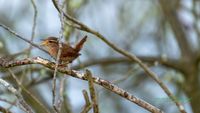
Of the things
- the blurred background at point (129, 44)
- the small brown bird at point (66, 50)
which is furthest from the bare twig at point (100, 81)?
the blurred background at point (129, 44)

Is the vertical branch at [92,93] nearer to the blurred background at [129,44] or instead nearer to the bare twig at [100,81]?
the bare twig at [100,81]

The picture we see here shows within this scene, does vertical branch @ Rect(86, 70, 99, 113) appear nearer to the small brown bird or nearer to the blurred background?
the small brown bird

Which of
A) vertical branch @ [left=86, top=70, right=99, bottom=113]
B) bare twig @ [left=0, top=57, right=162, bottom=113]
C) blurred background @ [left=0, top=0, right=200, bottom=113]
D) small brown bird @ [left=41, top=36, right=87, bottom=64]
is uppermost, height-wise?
blurred background @ [left=0, top=0, right=200, bottom=113]

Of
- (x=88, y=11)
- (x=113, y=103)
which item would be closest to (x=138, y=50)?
(x=113, y=103)

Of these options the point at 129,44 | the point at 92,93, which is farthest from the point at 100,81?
the point at 129,44

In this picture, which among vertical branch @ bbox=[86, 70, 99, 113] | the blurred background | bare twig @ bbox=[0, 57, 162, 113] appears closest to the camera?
vertical branch @ bbox=[86, 70, 99, 113]

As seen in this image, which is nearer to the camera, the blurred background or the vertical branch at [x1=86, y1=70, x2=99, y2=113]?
the vertical branch at [x1=86, y1=70, x2=99, y2=113]

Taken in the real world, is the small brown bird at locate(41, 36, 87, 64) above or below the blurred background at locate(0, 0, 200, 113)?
below

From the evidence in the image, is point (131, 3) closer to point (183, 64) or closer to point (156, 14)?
point (156, 14)

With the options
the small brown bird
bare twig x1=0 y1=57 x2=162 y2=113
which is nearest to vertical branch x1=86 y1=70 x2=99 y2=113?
bare twig x1=0 y1=57 x2=162 y2=113
